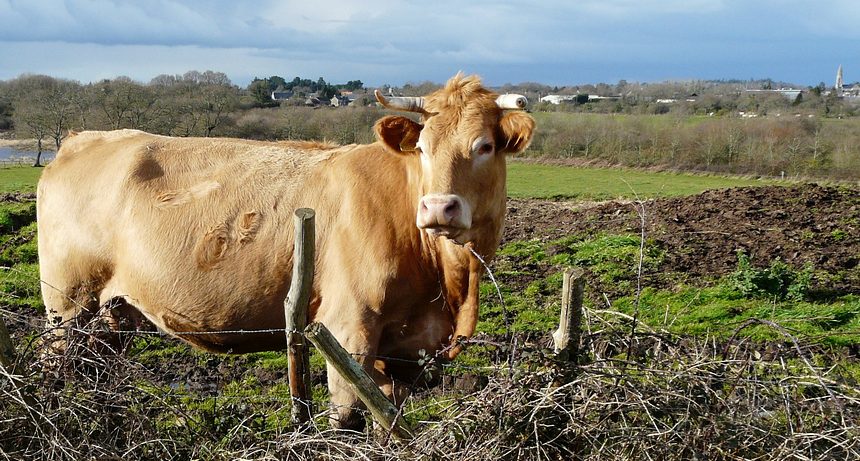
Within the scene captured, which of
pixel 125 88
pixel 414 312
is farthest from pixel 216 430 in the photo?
pixel 125 88

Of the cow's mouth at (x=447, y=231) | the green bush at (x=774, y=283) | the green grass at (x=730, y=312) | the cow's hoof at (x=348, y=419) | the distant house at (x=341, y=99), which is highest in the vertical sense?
the distant house at (x=341, y=99)

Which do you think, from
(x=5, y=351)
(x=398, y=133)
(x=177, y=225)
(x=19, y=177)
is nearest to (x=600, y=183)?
(x=19, y=177)

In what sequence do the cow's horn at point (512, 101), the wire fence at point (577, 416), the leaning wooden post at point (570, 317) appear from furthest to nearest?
1. the cow's horn at point (512, 101)
2. the leaning wooden post at point (570, 317)
3. the wire fence at point (577, 416)

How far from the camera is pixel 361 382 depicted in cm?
318

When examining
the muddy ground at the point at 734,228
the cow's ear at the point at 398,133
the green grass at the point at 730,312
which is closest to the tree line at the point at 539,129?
the muddy ground at the point at 734,228

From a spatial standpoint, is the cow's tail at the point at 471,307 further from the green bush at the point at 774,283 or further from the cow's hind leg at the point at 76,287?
the green bush at the point at 774,283

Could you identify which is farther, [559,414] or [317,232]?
[317,232]

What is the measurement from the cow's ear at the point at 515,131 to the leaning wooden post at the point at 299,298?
5.59 ft

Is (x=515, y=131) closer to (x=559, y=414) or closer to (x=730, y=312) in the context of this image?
→ (x=559, y=414)

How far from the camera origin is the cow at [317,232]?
177 inches

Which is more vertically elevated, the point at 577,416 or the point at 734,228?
the point at 577,416

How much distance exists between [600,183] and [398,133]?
28.6m

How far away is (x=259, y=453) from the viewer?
11.7 feet

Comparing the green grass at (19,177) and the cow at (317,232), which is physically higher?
the cow at (317,232)
